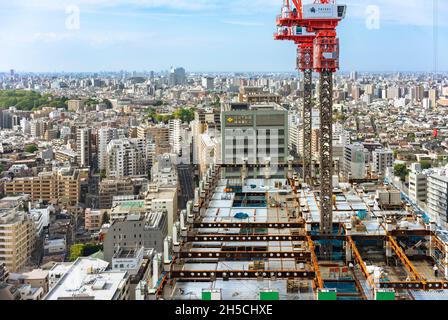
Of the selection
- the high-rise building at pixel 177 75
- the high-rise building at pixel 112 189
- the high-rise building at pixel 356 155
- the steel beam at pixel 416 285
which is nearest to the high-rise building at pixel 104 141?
the high-rise building at pixel 112 189

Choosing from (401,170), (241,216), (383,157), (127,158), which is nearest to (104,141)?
(127,158)

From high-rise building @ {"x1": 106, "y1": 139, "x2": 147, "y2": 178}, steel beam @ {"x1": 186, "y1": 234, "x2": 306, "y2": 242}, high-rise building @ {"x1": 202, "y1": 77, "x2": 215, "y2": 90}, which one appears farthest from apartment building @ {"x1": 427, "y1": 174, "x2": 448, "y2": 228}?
steel beam @ {"x1": 186, "y1": 234, "x2": 306, "y2": 242}

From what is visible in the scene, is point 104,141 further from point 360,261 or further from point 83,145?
point 360,261

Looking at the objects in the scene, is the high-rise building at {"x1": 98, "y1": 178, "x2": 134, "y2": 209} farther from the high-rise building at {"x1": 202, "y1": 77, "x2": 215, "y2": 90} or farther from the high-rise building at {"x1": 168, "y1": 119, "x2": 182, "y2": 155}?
the high-rise building at {"x1": 168, "y1": 119, "x2": 182, "y2": 155}

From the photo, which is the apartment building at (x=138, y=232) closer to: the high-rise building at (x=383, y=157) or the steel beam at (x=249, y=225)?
the steel beam at (x=249, y=225)

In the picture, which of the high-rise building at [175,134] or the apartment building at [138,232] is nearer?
the apartment building at [138,232]
